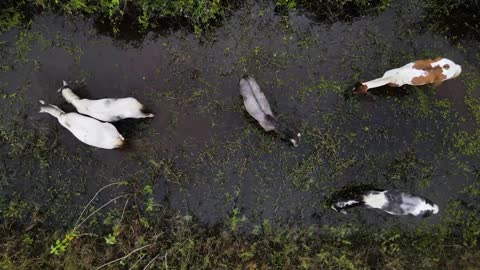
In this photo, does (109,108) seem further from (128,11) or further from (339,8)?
(339,8)

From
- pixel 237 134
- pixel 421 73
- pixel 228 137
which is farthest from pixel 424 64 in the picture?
pixel 228 137

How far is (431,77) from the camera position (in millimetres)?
5426

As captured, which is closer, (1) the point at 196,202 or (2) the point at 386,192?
(2) the point at 386,192

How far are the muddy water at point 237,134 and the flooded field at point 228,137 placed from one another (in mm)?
13

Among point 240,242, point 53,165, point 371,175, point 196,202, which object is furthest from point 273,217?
point 53,165

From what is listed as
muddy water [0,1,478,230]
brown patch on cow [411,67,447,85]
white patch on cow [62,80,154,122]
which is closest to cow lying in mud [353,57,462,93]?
brown patch on cow [411,67,447,85]

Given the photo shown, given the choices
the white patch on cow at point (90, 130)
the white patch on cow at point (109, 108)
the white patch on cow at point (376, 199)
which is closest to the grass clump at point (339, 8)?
the white patch on cow at point (376, 199)

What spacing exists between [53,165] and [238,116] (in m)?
2.45

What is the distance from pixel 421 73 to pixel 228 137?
2459 millimetres

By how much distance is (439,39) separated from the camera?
5.89 metres

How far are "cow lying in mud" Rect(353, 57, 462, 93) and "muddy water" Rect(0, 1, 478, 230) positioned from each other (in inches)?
11.5

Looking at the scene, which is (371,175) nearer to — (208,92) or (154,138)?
(208,92)

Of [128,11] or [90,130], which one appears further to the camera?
[128,11]

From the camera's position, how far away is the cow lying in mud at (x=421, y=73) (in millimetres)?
5383
